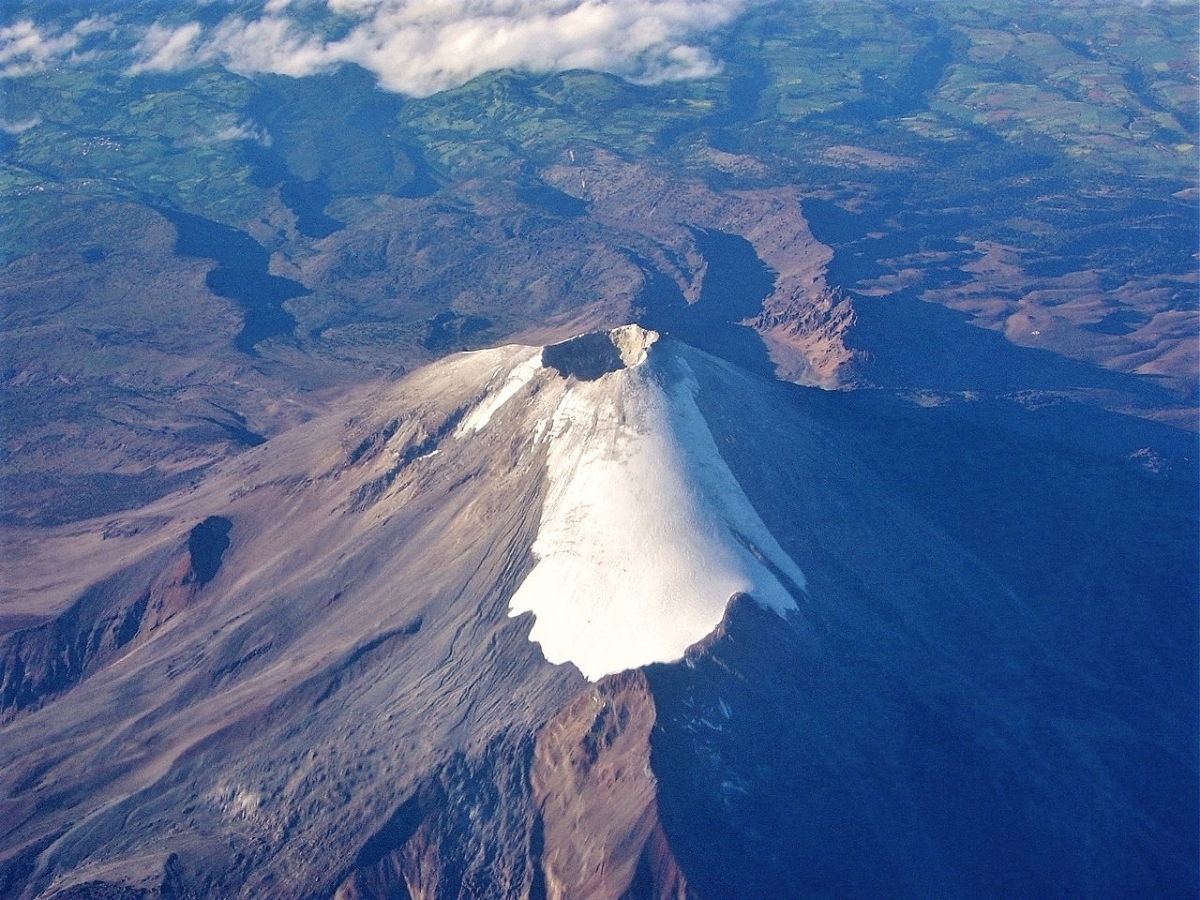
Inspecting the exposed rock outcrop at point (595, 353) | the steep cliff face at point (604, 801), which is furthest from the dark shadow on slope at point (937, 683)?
the exposed rock outcrop at point (595, 353)

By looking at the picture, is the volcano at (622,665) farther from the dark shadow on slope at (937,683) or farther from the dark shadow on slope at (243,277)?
the dark shadow on slope at (243,277)

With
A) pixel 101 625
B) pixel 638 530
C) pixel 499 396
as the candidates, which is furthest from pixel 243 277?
pixel 638 530

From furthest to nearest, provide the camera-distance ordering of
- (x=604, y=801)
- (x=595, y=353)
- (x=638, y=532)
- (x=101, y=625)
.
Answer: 1. (x=595, y=353)
2. (x=101, y=625)
3. (x=638, y=532)
4. (x=604, y=801)

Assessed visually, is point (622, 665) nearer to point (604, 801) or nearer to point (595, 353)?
point (604, 801)

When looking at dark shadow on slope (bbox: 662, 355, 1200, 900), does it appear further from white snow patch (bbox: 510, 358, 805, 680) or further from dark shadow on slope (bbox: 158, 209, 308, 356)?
dark shadow on slope (bbox: 158, 209, 308, 356)

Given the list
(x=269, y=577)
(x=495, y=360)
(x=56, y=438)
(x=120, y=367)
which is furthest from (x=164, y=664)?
(x=120, y=367)

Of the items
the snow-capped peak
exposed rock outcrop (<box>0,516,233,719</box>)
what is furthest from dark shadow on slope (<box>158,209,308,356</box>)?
the snow-capped peak
